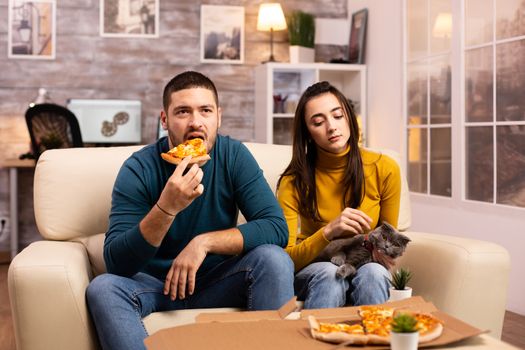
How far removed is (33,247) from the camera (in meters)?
2.29

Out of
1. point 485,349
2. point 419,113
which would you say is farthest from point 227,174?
point 419,113

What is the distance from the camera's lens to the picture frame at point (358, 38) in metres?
5.82

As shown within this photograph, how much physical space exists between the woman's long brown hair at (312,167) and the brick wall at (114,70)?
3.57 metres

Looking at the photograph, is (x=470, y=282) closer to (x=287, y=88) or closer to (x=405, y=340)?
(x=405, y=340)

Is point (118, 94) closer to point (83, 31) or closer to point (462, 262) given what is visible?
point (83, 31)

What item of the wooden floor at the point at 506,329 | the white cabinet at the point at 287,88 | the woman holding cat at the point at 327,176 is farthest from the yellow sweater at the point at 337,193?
the white cabinet at the point at 287,88

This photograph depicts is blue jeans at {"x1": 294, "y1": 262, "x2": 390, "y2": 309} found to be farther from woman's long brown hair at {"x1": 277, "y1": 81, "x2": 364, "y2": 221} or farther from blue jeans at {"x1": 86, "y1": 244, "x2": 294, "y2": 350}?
woman's long brown hair at {"x1": 277, "y1": 81, "x2": 364, "y2": 221}

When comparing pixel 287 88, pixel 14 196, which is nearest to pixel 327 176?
pixel 287 88

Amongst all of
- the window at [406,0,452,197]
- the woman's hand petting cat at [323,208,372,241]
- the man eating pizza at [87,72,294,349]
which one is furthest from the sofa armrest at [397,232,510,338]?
the window at [406,0,452,197]

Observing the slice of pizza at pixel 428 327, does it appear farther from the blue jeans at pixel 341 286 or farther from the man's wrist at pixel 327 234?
the man's wrist at pixel 327 234

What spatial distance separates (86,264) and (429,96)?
314 centimetres

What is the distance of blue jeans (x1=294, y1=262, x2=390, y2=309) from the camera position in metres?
2.21

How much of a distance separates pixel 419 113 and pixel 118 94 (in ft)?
7.91

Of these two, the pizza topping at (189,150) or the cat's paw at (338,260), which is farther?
the cat's paw at (338,260)
